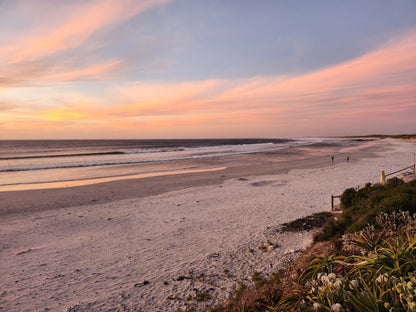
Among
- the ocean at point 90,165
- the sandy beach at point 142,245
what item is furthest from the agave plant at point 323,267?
the ocean at point 90,165

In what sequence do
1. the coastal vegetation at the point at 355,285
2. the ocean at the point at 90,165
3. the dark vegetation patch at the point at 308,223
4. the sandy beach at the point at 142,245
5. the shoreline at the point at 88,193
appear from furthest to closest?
the ocean at the point at 90,165 < the shoreline at the point at 88,193 < the dark vegetation patch at the point at 308,223 < the sandy beach at the point at 142,245 < the coastal vegetation at the point at 355,285

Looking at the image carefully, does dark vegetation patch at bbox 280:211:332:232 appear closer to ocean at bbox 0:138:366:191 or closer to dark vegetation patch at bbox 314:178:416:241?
dark vegetation patch at bbox 314:178:416:241

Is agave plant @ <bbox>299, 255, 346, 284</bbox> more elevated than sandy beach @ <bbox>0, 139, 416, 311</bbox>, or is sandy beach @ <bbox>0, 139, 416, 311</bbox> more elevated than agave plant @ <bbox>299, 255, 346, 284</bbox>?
agave plant @ <bbox>299, 255, 346, 284</bbox>

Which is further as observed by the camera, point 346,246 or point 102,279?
point 102,279

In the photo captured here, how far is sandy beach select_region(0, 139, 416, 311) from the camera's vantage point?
5.75 metres

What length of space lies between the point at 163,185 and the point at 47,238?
1080 cm

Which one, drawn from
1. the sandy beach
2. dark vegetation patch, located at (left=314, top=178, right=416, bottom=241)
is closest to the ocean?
the sandy beach

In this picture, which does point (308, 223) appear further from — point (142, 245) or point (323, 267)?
point (142, 245)

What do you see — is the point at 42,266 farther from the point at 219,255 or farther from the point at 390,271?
the point at 390,271

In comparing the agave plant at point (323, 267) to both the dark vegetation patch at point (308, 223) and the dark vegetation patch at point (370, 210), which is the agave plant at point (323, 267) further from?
the dark vegetation patch at point (308, 223)

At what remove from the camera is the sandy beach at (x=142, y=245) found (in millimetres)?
5754

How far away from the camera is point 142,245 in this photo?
332 inches

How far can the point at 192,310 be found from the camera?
5078 millimetres

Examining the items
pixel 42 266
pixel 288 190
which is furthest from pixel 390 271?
pixel 288 190
